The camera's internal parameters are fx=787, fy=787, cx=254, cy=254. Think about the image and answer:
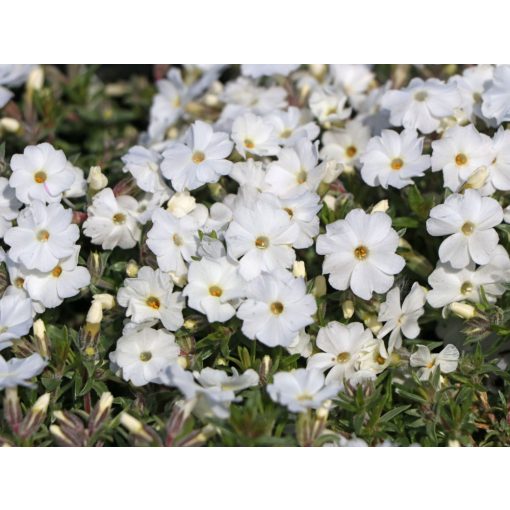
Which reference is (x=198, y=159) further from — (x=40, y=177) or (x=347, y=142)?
(x=347, y=142)

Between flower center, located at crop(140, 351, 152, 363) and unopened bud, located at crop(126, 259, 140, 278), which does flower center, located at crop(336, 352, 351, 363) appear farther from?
unopened bud, located at crop(126, 259, 140, 278)

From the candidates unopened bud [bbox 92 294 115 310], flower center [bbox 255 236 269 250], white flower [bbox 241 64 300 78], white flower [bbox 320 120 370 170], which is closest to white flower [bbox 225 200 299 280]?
flower center [bbox 255 236 269 250]

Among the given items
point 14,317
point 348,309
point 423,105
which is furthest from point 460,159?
point 14,317

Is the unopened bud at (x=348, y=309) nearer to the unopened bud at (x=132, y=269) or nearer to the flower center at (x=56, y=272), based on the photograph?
the unopened bud at (x=132, y=269)

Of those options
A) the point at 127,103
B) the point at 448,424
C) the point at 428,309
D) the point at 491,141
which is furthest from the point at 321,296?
the point at 127,103

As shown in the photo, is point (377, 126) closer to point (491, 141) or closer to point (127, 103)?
point (491, 141)

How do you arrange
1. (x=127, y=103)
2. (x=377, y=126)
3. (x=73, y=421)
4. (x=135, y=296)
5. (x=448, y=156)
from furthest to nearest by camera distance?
1. (x=127, y=103)
2. (x=377, y=126)
3. (x=448, y=156)
4. (x=135, y=296)
5. (x=73, y=421)

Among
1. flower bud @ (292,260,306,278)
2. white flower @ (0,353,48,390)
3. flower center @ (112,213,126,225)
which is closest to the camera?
white flower @ (0,353,48,390)
